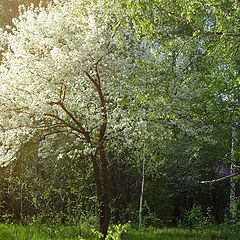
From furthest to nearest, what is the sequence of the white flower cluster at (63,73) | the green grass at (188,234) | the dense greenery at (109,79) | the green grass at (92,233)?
the green grass at (188,234) < the green grass at (92,233) < the white flower cluster at (63,73) < the dense greenery at (109,79)

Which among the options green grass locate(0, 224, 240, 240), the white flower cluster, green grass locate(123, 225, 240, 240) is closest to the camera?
the white flower cluster

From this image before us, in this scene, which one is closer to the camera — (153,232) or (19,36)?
(19,36)

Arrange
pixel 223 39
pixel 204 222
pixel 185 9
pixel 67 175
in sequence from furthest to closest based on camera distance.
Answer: pixel 204 222
pixel 67 175
pixel 223 39
pixel 185 9

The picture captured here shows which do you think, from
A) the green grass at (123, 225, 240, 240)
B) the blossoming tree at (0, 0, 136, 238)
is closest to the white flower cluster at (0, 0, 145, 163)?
the blossoming tree at (0, 0, 136, 238)

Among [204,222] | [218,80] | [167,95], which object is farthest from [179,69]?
[204,222]

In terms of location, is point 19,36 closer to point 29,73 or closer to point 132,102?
point 29,73

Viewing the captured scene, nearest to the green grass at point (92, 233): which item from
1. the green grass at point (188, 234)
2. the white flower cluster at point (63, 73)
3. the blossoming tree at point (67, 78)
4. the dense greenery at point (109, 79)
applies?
the green grass at point (188, 234)

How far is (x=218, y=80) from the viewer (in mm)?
7359

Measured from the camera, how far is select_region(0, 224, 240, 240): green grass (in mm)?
8891

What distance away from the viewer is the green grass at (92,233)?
8891 millimetres

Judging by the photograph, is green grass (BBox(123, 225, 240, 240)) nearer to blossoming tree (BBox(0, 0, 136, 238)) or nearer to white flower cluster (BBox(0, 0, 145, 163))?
blossoming tree (BBox(0, 0, 136, 238))

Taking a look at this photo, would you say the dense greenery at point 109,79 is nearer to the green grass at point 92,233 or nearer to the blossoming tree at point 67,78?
the blossoming tree at point 67,78

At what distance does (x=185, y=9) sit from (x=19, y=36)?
400cm

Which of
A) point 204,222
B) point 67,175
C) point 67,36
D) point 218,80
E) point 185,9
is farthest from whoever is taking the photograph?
point 204,222
